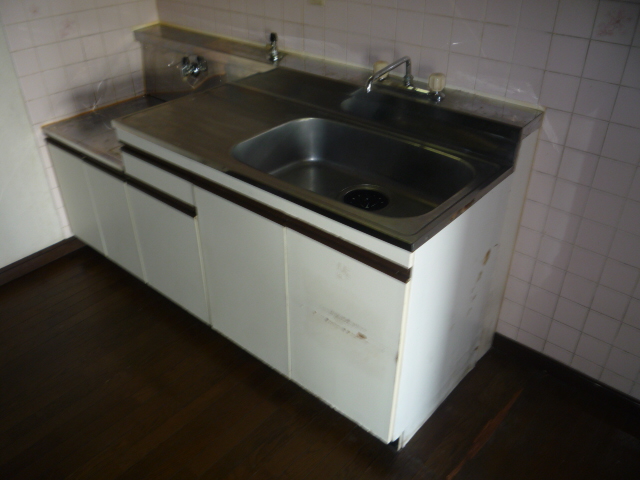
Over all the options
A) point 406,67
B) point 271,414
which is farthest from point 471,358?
point 406,67

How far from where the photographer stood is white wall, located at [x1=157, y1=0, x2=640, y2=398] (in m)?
1.58

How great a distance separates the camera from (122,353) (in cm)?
222

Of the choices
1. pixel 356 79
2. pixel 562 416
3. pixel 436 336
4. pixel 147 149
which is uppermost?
pixel 356 79

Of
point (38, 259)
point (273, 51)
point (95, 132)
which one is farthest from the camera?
point (38, 259)

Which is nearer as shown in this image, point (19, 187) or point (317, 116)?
point (317, 116)

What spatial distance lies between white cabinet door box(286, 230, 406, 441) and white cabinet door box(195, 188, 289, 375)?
6cm

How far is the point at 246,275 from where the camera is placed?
1.89 metres

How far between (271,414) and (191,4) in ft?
6.04

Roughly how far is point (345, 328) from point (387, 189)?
0.54 meters

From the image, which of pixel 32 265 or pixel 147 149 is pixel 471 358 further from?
pixel 32 265

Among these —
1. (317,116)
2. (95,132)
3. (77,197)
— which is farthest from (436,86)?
(77,197)

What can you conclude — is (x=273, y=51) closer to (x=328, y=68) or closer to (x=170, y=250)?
(x=328, y=68)

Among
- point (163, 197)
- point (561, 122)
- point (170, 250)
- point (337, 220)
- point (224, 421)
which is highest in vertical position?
point (561, 122)

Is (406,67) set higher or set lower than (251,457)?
higher
